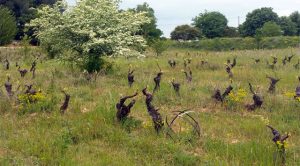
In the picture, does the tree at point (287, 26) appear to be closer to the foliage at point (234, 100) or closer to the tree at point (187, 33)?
the tree at point (187, 33)

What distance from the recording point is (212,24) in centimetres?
5681

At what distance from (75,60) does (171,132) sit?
6769 millimetres

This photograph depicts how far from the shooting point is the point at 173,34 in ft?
180

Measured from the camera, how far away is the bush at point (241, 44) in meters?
33.7

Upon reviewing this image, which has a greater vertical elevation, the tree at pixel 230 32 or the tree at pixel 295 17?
the tree at pixel 295 17

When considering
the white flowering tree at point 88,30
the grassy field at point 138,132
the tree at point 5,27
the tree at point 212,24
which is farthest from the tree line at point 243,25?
the grassy field at point 138,132

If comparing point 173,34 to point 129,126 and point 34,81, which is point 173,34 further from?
point 129,126

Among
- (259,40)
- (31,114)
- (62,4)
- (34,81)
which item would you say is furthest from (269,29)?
(31,114)

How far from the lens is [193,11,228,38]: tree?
184ft

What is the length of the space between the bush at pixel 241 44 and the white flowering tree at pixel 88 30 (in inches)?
958

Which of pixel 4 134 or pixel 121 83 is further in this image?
pixel 121 83

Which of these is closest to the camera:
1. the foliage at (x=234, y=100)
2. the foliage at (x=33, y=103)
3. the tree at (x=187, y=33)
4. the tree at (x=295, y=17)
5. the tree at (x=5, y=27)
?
the foliage at (x=33, y=103)

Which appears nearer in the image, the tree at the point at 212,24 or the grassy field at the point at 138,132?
the grassy field at the point at 138,132

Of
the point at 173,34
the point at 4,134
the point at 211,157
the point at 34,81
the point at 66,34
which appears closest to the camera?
the point at 211,157
